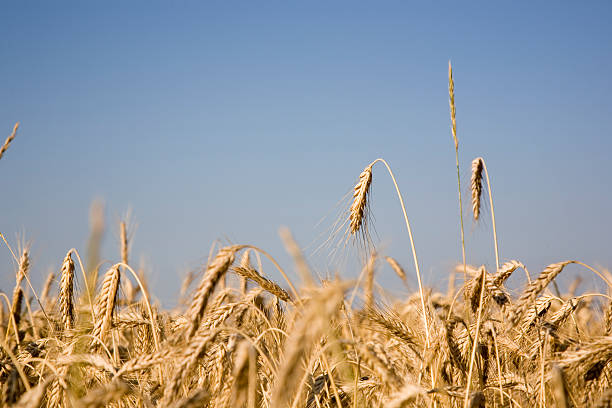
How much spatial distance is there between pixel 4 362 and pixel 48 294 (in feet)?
12.7

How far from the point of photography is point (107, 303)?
7.44 ft

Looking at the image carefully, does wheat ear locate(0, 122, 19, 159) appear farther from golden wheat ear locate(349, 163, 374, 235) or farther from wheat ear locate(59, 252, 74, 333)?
golden wheat ear locate(349, 163, 374, 235)

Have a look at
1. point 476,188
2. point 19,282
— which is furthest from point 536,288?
point 19,282

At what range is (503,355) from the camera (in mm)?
3299

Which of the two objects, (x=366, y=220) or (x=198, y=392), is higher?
(x=366, y=220)

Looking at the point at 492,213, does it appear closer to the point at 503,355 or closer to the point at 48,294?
the point at 503,355

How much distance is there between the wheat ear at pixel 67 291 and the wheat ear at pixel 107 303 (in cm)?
34

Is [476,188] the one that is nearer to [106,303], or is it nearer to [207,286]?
[207,286]

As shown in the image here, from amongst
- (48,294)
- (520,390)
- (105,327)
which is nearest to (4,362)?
(105,327)

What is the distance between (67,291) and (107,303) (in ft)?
1.61

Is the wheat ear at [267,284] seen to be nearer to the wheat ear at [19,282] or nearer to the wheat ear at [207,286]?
the wheat ear at [207,286]

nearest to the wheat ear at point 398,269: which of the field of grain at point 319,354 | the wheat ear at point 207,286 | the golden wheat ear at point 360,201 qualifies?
the field of grain at point 319,354

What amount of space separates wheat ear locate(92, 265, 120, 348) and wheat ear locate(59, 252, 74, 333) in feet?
1.10

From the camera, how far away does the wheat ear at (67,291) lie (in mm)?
2621
